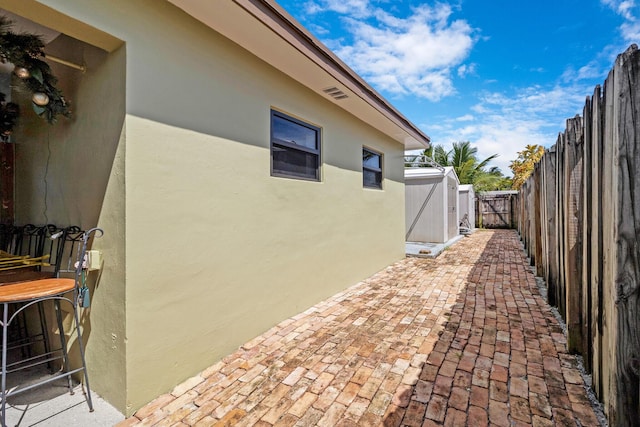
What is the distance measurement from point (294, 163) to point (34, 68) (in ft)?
8.37

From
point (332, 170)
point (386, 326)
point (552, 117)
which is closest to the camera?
→ point (386, 326)

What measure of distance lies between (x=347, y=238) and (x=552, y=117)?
21.2 meters

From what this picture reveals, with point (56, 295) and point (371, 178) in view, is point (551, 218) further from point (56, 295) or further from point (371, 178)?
point (56, 295)

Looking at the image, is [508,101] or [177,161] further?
[508,101]

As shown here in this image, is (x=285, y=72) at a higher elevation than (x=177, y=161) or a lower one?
higher

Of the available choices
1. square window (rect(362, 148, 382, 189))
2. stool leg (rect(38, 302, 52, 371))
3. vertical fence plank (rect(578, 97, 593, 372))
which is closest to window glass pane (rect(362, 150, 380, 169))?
square window (rect(362, 148, 382, 189))

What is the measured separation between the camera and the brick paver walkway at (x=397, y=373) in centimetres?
197

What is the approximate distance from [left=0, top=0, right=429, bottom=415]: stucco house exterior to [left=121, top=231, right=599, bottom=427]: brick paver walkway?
0.36 metres

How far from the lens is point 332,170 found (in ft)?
15.1

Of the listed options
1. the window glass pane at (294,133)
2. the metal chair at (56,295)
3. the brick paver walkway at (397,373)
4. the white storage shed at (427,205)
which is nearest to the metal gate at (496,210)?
the white storage shed at (427,205)

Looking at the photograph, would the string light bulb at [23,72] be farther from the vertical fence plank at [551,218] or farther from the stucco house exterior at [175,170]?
the vertical fence plank at [551,218]

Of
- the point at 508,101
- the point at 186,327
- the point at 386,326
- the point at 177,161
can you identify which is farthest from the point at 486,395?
the point at 508,101

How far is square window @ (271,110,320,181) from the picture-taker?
3494 mm

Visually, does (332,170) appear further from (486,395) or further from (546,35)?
(546,35)
